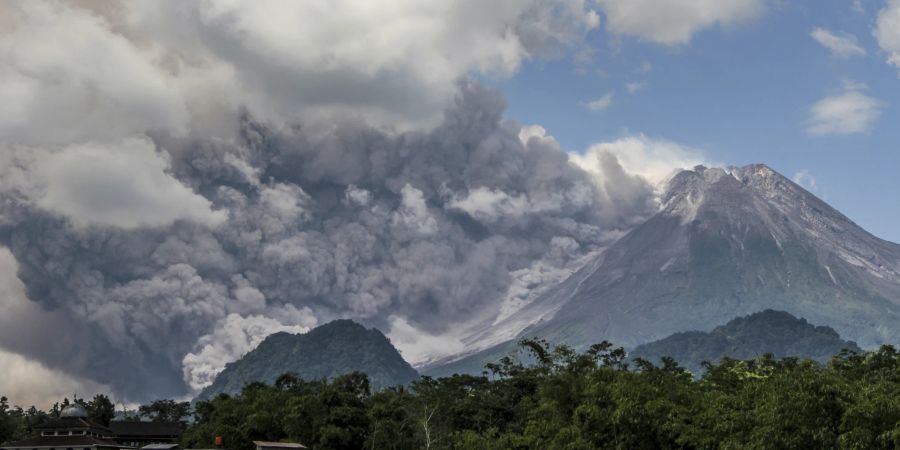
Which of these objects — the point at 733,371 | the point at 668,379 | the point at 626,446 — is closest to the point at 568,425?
the point at 626,446

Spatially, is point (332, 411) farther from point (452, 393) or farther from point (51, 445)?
point (51, 445)

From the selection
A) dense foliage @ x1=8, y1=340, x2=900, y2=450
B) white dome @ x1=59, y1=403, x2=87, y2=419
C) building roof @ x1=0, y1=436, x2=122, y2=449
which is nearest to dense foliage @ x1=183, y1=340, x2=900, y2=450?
dense foliage @ x1=8, y1=340, x2=900, y2=450

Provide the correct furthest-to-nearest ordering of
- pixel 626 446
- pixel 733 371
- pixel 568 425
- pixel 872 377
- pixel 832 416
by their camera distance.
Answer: pixel 733 371, pixel 872 377, pixel 568 425, pixel 626 446, pixel 832 416

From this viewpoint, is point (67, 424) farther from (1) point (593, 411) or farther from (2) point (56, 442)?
(1) point (593, 411)

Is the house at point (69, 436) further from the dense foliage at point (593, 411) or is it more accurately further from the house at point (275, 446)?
the house at point (275, 446)

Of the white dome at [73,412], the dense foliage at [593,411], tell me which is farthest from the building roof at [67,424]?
the dense foliage at [593,411]
